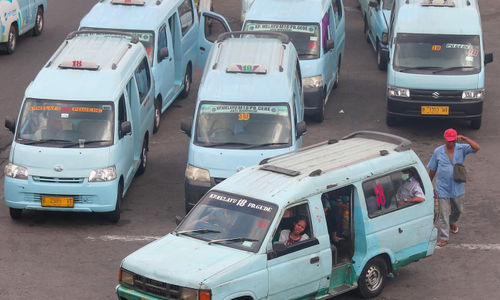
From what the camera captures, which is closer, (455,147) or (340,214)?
(340,214)

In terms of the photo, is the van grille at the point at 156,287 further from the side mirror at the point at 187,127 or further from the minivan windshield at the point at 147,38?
the minivan windshield at the point at 147,38

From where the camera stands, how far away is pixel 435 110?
67.5 ft

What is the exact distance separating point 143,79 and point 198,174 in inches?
134

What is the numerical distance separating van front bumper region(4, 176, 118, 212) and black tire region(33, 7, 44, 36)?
41.3 feet

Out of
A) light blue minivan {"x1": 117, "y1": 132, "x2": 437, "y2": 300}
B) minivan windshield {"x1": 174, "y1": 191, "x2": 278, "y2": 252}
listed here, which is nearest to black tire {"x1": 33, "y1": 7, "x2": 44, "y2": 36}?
light blue minivan {"x1": 117, "y1": 132, "x2": 437, "y2": 300}

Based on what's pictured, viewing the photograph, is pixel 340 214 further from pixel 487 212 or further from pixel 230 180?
pixel 487 212

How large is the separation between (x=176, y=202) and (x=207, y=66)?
7.64 feet

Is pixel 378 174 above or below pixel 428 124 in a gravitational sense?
above

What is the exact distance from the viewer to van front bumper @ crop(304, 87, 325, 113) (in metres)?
21.2

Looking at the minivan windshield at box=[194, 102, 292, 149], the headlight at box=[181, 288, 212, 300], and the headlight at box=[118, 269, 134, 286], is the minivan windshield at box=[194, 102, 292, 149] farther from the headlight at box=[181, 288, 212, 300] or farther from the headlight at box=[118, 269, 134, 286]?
the headlight at box=[181, 288, 212, 300]

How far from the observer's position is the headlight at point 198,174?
1603cm

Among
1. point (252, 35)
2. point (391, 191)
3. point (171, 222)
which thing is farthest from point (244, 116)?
point (391, 191)

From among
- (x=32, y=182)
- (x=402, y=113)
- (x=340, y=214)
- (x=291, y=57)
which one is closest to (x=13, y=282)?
(x=32, y=182)

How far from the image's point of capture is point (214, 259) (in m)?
11.5
